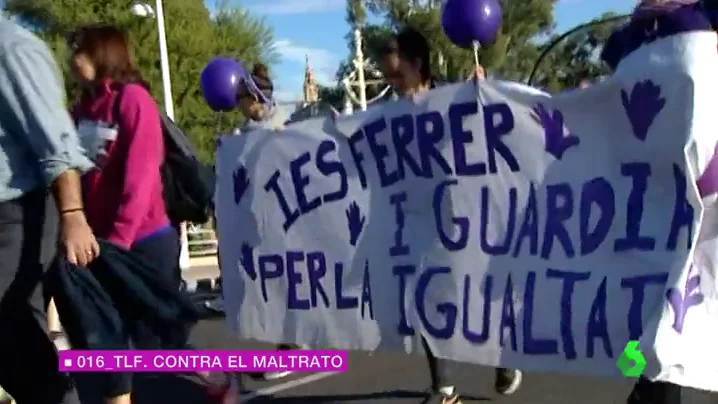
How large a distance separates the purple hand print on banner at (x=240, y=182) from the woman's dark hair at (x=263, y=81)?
810mm

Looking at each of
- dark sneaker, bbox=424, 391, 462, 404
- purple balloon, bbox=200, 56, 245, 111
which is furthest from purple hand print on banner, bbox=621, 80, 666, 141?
purple balloon, bbox=200, 56, 245, 111

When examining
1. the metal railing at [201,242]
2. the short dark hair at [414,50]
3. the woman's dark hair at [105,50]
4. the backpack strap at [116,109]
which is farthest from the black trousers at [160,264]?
the metal railing at [201,242]

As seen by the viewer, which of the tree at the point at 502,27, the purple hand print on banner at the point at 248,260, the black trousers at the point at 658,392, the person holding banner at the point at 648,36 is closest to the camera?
the person holding banner at the point at 648,36

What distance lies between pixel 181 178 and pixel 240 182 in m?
0.51

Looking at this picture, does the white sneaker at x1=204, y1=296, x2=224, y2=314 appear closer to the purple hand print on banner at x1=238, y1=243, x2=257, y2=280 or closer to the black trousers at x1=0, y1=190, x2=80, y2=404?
the purple hand print on banner at x1=238, y1=243, x2=257, y2=280

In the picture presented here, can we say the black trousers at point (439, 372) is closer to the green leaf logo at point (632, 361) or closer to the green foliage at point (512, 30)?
the green leaf logo at point (632, 361)

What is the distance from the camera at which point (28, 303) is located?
3.83 meters

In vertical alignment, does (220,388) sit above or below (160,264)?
below

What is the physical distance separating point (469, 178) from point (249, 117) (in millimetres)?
2078

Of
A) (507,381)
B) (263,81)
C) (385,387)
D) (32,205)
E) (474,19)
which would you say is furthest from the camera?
(474,19)

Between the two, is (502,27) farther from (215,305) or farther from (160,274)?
(160,274)

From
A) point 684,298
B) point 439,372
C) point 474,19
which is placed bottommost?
point 439,372

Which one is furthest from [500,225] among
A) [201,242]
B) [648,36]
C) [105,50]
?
[201,242]

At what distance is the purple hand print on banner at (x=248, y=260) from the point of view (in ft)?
17.1
